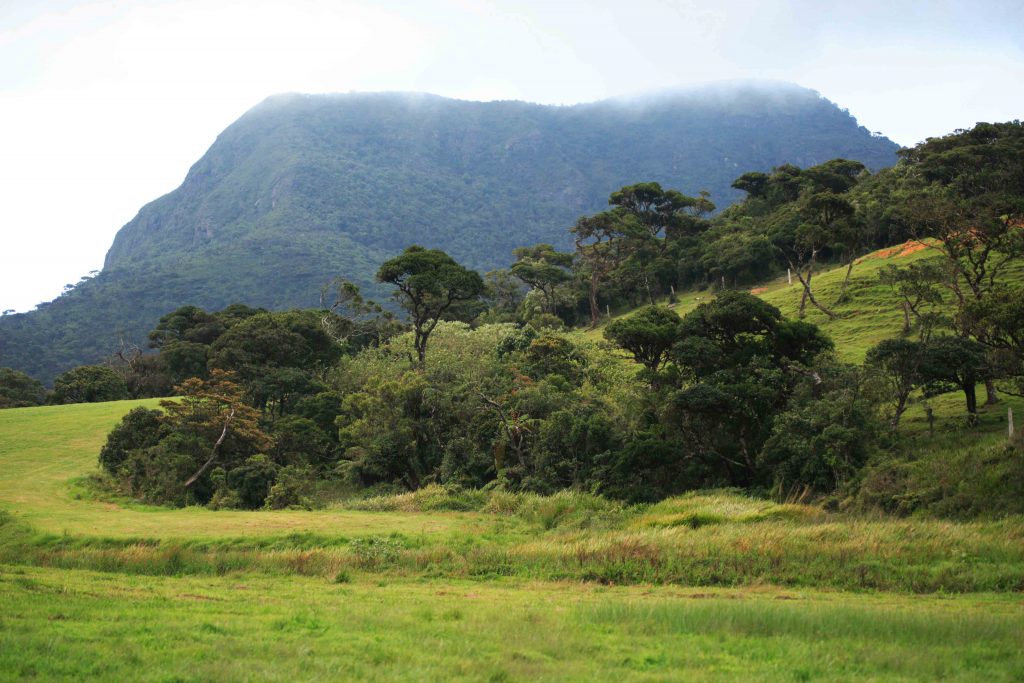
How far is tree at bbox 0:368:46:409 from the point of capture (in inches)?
2354

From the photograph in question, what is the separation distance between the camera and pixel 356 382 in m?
43.1

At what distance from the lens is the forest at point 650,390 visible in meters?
20.3

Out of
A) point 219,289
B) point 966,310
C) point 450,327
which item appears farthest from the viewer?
point 219,289

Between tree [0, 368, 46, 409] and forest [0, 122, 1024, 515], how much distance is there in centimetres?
401

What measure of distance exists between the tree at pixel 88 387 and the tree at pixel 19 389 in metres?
6.10

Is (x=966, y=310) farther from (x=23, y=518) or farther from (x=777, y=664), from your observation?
(x=23, y=518)

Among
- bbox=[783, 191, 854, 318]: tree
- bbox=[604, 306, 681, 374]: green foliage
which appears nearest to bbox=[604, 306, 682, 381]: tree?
bbox=[604, 306, 681, 374]: green foliage

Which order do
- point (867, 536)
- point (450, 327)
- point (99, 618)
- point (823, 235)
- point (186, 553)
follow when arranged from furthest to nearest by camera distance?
point (450, 327) < point (823, 235) < point (186, 553) < point (867, 536) < point (99, 618)

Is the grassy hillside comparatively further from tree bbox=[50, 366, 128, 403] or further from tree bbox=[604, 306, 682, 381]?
tree bbox=[50, 366, 128, 403]

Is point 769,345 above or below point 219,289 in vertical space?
below

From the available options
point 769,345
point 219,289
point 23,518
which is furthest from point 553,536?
point 219,289

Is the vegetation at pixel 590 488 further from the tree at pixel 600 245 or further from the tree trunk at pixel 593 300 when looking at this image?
the tree at pixel 600 245

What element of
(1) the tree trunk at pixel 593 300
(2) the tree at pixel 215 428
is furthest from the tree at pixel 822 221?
(2) the tree at pixel 215 428

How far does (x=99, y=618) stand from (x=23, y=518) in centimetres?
1170
